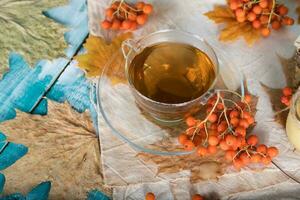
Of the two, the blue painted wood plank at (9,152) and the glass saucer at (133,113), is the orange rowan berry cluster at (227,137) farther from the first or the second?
the blue painted wood plank at (9,152)

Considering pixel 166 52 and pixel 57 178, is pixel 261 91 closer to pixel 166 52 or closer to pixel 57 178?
pixel 166 52

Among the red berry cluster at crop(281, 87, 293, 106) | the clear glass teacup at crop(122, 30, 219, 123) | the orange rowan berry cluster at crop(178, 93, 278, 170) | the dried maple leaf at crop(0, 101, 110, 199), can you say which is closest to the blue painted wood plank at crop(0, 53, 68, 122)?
the dried maple leaf at crop(0, 101, 110, 199)

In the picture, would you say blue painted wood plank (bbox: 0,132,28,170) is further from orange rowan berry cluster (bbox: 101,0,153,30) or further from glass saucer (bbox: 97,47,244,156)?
orange rowan berry cluster (bbox: 101,0,153,30)

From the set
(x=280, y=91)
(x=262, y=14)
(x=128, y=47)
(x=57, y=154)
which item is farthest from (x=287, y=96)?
(x=57, y=154)

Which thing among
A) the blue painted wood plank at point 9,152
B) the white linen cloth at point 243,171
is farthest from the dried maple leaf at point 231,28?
the blue painted wood plank at point 9,152

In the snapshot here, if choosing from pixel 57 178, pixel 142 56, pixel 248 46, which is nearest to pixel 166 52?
pixel 142 56
